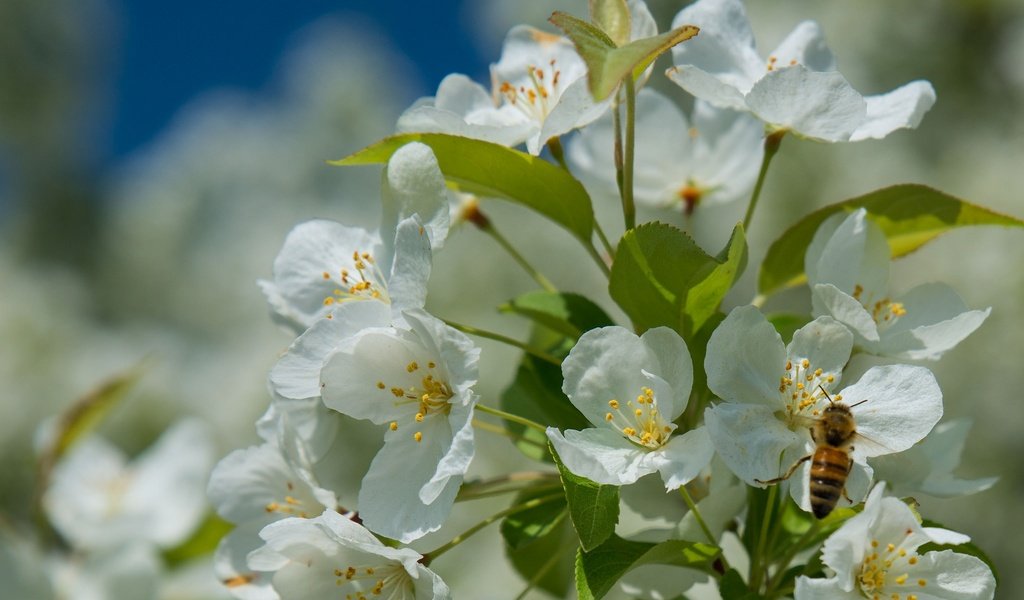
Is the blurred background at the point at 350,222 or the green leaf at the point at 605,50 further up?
the green leaf at the point at 605,50

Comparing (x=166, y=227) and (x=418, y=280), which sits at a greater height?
(x=418, y=280)

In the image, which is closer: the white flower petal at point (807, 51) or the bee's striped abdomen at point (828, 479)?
the bee's striped abdomen at point (828, 479)

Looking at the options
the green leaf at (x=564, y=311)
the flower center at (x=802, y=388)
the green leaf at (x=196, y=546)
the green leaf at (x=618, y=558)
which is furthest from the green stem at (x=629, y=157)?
the green leaf at (x=196, y=546)

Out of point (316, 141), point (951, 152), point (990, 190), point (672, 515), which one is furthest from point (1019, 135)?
point (316, 141)

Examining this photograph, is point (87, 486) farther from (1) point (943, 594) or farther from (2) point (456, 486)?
(1) point (943, 594)

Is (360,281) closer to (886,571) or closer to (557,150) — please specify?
(557,150)

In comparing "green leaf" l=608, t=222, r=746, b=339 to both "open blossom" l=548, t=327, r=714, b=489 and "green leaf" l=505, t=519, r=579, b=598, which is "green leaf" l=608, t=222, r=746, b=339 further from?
"green leaf" l=505, t=519, r=579, b=598

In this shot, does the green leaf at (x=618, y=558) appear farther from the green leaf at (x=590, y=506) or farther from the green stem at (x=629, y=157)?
the green stem at (x=629, y=157)
